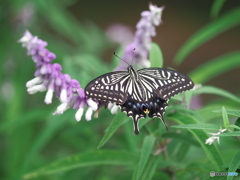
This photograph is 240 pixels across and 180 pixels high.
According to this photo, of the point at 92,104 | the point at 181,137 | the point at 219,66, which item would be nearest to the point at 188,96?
the point at 181,137

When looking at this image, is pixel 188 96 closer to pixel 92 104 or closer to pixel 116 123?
pixel 116 123

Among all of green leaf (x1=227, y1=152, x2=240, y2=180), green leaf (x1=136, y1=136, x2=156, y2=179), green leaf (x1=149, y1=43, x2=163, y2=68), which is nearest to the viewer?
green leaf (x1=227, y1=152, x2=240, y2=180)

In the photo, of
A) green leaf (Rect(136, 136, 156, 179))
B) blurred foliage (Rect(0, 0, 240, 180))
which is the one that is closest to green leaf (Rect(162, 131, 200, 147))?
blurred foliage (Rect(0, 0, 240, 180))

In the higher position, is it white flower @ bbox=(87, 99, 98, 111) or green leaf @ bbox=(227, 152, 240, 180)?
white flower @ bbox=(87, 99, 98, 111)

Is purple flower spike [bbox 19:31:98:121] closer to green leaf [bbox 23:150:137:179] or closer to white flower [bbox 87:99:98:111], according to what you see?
white flower [bbox 87:99:98:111]

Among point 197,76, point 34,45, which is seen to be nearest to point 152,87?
point 34,45
